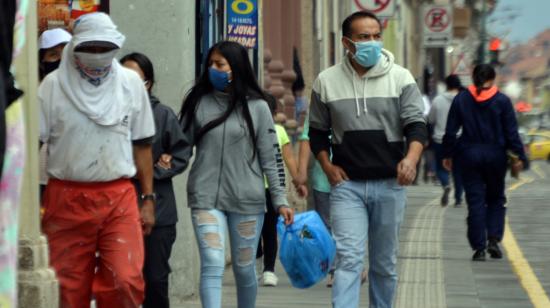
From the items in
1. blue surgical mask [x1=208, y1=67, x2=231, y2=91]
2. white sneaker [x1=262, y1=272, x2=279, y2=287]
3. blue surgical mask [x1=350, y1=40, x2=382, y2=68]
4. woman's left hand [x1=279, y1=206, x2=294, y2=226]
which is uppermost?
blue surgical mask [x1=350, y1=40, x2=382, y2=68]

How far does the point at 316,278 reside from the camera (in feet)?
29.5

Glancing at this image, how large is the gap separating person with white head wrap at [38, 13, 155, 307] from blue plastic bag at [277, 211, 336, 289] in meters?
2.12

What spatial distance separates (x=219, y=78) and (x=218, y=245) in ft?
2.80

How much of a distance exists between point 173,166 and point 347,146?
2.95 ft

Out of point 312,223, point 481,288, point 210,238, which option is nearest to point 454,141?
point 481,288

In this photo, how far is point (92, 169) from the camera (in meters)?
6.75

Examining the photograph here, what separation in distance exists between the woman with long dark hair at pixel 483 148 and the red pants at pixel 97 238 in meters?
7.11

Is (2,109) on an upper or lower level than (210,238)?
upper

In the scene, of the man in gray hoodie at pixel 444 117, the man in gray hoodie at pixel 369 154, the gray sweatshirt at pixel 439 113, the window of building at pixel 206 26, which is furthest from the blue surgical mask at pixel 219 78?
the gray sweatshirt at pixel 439 113

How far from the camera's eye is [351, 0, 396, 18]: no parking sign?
19.9 metres

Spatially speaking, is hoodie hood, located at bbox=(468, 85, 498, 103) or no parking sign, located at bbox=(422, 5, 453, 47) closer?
hoodie hood, located at bbox=(468, 85, 498, 103)

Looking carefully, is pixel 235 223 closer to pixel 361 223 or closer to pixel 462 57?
pixel 361 223

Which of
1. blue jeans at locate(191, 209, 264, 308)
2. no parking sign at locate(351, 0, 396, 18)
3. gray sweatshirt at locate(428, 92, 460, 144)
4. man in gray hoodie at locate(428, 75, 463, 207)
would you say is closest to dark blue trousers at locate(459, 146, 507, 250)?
blue jeans at locate(191, 209, 264, 308)

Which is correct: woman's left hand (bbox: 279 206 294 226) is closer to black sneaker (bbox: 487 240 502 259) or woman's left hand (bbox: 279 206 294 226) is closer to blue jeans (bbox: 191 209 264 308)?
blue jeans (bbox: 191 209 264 308)
